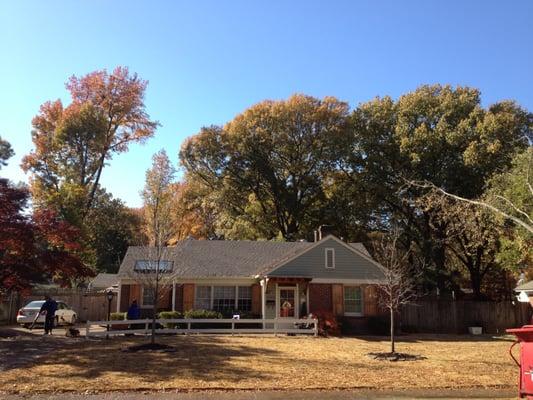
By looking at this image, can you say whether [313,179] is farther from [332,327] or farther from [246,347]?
[246,347]

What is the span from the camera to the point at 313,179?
45.1 m

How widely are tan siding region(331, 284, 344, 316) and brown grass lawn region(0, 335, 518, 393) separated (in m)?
7.88

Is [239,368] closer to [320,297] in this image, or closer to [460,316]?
[320,297]

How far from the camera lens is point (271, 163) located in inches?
1779

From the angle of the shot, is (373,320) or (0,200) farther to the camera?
(373,320)

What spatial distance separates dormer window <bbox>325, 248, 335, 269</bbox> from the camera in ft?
94.1

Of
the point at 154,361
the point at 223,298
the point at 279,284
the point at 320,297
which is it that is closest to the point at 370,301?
the point at 320,297

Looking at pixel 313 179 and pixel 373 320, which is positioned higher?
pixel 313 179

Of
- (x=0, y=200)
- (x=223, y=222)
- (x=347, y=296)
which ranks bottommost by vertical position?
(x=347, y=296)

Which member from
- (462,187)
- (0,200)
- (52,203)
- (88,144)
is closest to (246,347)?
(0,200)

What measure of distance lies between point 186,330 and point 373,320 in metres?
9.94

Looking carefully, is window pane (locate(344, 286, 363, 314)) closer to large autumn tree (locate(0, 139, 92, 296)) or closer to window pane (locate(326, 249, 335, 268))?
window pane (locate(326, 249, 335, 268))

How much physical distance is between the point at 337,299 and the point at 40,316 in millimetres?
16043

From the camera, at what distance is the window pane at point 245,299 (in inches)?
1188
